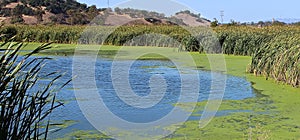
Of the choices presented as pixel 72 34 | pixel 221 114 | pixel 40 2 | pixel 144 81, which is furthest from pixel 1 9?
pixel 221 114

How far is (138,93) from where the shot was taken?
7.66 metres

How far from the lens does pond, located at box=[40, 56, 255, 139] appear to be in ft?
18.2

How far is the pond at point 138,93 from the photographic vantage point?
18.2 feet

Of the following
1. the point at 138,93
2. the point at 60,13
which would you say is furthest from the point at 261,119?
the point at 60,13

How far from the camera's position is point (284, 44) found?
9.30 meters

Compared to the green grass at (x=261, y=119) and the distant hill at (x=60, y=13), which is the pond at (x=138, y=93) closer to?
the green grass at (x=261, y=119)

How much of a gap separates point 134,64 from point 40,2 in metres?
47.1

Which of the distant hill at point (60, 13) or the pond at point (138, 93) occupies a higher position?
the distant hill at point (60, 13)

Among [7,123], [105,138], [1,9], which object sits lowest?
[105,138]

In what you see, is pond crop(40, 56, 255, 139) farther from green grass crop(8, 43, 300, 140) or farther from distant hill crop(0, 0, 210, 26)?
distant hill crop(0, 0, 210, 26)

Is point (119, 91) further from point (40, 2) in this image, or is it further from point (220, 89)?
point (40, 2)

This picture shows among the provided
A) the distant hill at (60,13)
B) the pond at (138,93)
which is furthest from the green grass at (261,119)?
the distant hill at (60,13)

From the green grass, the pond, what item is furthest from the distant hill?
the green grass

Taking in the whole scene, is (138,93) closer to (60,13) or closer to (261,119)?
(261,119)
